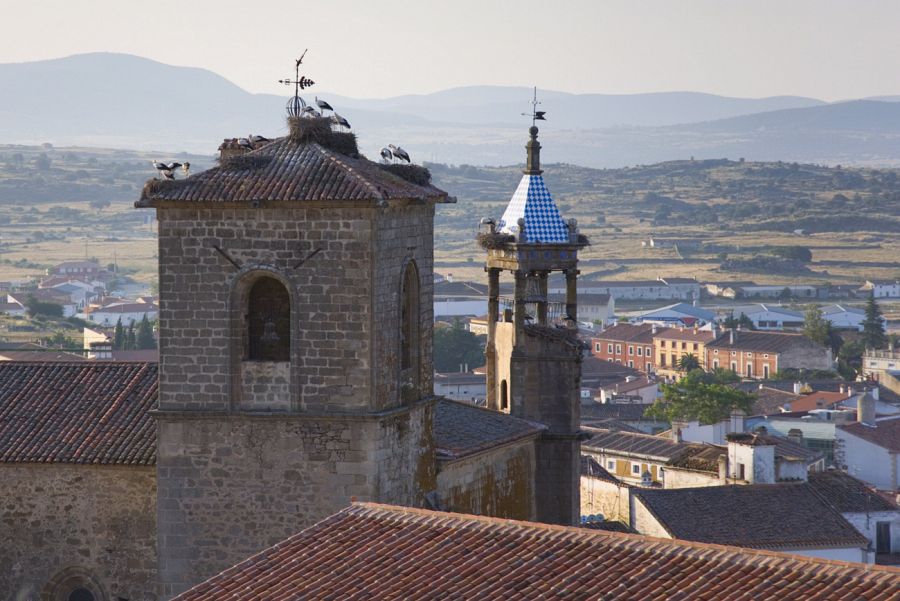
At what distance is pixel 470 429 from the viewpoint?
24250 millimetres

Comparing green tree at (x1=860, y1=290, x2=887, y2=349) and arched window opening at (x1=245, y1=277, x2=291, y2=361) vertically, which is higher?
arched window opening at (x1=245, y1=277, x2=291, y2=361)

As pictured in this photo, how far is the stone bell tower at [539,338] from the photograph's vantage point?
26.3 m

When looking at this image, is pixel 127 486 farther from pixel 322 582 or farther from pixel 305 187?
pixel 322 582

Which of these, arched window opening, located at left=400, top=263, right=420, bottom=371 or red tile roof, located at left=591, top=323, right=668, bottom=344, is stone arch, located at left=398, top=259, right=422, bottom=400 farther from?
red tile roof, located at left=591, top=323, right=668, bottom=344

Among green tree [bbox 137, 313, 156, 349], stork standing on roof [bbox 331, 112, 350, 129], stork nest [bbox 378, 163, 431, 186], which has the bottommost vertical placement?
green tree [bbox 137, 313, 156, 349]

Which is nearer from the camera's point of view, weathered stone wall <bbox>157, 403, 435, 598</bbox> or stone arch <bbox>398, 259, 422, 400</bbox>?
weathered stone wall <bbox>157, 403, 435, 598</bbox>

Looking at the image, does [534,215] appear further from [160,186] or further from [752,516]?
[752,516]

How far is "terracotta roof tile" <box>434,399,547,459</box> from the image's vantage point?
76.4 ft

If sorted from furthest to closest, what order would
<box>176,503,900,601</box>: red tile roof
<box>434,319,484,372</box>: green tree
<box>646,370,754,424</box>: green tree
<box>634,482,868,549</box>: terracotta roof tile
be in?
<box>434,319,484,372</box>: green tree < <box>646,370,754,424</box>: green tree < <box>634,482,868,549</box>: terracotta roof tile < <box>176,503,900,601</box>: red tile roof

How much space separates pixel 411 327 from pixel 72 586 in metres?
4.39

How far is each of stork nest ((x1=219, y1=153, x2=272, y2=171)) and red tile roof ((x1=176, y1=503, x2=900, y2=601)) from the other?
4.43 meters

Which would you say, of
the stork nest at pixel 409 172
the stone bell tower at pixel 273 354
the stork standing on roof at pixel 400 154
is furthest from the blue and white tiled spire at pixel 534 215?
the stone bell tower at pixel 273 354

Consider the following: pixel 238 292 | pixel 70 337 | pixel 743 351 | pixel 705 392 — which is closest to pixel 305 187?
pixel 238 292

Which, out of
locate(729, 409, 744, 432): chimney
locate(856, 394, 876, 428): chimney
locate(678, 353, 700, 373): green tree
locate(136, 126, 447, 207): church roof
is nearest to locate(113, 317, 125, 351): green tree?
locate(729, 409, 744, 432): chimney
